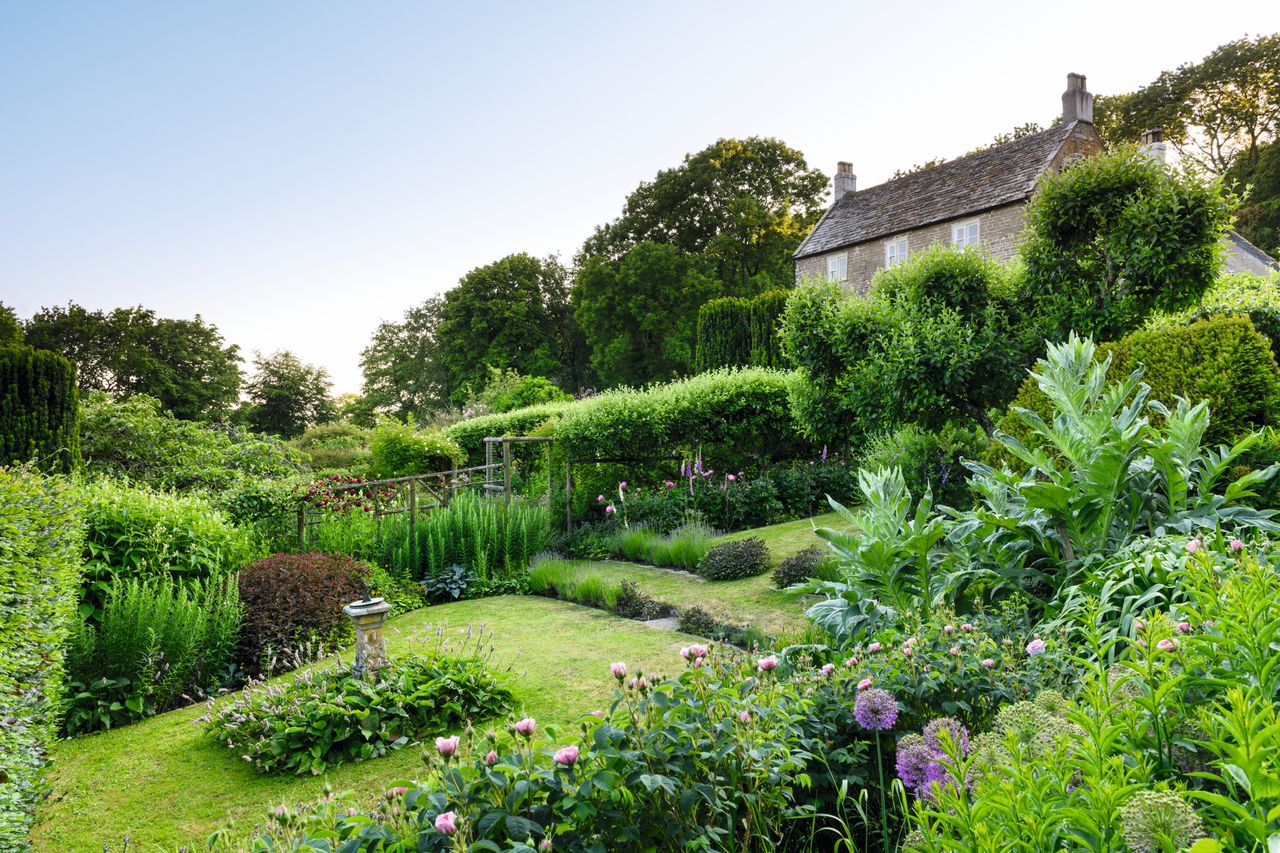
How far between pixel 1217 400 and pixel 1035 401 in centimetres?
120

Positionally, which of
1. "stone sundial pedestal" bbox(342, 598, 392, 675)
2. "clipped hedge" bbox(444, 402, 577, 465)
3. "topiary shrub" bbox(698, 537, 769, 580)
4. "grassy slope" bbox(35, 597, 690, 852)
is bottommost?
"grassy slope" bbox(35, 597, 690, 852)

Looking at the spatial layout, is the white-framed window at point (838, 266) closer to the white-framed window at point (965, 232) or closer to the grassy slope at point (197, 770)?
the white-framed window at point (965, 232)

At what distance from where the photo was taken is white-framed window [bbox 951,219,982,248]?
20297mm

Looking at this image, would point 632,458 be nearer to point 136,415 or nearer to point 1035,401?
point 1035,401

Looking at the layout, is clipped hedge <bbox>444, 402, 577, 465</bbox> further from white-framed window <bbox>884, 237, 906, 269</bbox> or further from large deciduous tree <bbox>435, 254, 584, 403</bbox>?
large deciduous tree <bbox>435, 254, 584, 403</bbox>

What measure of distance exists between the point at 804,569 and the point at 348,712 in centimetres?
401

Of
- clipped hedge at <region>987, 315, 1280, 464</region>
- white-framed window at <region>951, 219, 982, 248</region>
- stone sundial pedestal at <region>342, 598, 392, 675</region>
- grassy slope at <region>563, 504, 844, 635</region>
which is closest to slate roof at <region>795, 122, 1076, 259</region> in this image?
white-framed window at <region>951, 219, 982, 248</region>

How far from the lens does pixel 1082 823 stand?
3.18 ft

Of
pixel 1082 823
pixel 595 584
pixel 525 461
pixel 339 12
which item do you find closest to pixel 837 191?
pixel 525 461

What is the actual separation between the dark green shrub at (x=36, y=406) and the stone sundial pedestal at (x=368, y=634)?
6.91m

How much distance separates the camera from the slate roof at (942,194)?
19.7m

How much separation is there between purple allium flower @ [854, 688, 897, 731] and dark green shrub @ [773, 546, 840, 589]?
13.5 ft

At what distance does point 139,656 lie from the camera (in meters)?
4.59

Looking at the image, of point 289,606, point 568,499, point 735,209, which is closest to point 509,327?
point 735,209
